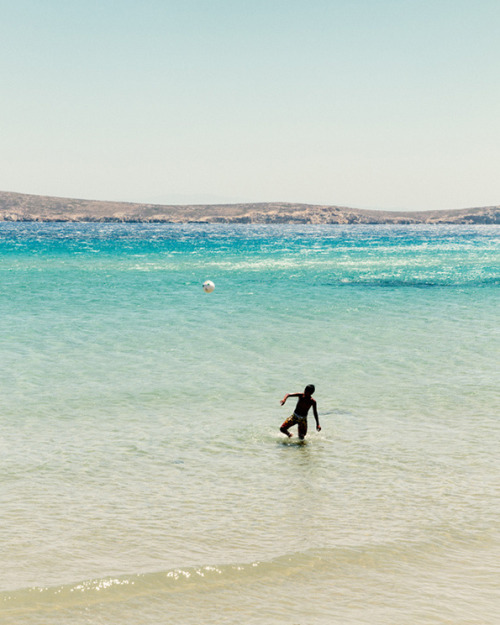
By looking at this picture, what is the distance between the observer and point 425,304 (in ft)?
131

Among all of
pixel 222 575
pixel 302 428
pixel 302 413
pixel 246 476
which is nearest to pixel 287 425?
pixel 302 428

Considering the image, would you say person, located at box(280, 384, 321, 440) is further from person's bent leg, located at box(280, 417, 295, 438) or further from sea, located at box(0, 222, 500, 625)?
sea, located at box(0, 222, 500, 625)

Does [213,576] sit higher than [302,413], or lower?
lower

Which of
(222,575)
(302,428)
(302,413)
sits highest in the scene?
(302,413)

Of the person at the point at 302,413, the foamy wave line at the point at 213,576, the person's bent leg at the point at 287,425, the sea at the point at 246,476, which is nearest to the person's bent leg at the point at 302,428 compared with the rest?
the person at the point at 302,413

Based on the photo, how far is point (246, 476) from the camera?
13164 millimetres

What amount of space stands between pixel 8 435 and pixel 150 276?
1758 inches

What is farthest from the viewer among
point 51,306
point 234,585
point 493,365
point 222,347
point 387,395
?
point 51,306

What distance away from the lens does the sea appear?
8.74 m

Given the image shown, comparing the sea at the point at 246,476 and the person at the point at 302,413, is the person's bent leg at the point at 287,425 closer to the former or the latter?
the person at the point at 302,413

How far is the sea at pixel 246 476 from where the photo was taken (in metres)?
8.74

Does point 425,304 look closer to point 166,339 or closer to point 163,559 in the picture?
point 166,339

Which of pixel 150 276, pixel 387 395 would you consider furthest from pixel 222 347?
pixel 150 276

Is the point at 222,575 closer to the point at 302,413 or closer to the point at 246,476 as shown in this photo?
the point at 246,476
